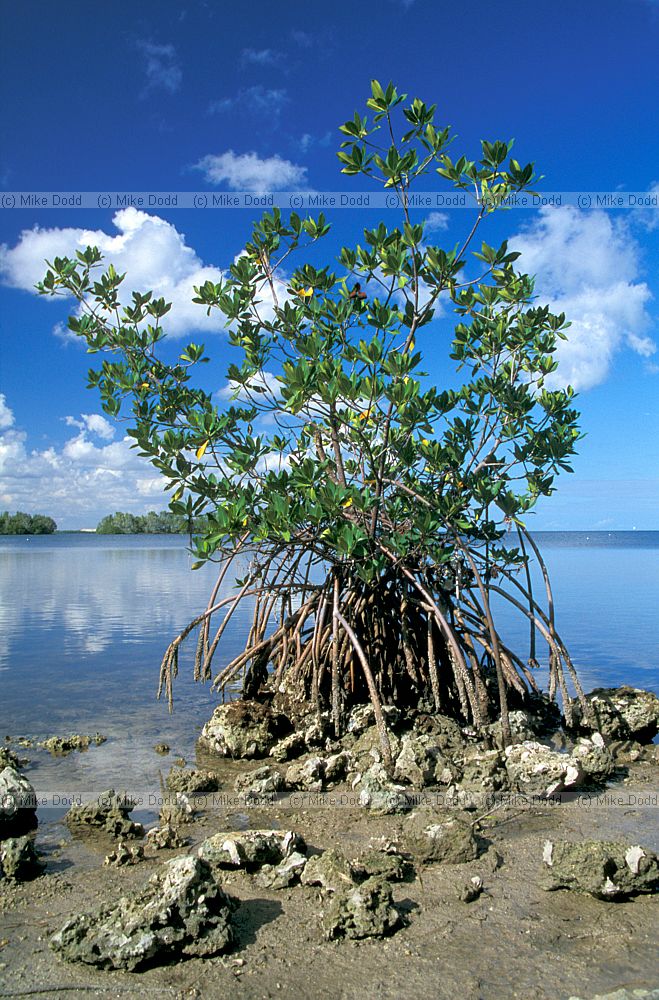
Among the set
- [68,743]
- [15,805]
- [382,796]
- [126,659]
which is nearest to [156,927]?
[15,805]

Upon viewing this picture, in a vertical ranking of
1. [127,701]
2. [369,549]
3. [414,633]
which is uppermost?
[369,549]

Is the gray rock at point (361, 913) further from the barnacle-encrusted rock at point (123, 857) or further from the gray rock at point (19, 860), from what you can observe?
the gray rock at point (19, 860)

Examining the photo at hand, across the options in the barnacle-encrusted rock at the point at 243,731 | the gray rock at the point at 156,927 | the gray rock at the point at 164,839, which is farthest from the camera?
the barnacle-encrusted rock at the point at 243,731

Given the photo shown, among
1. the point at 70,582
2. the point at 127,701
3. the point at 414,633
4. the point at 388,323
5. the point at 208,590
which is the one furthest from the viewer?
the point at 70,582

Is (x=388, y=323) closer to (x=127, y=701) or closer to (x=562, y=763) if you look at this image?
(x=562, y=763)

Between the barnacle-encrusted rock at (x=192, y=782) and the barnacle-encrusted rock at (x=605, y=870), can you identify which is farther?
the barnacle-encrusted rock at (x=192, y=782)

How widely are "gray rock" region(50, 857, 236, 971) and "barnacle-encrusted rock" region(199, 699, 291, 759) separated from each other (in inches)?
105

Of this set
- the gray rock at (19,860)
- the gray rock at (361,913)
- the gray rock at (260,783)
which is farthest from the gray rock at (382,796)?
the gray rock at (19,860)

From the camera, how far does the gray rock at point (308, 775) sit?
201 inches

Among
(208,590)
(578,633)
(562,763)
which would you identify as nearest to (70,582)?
(208,590)

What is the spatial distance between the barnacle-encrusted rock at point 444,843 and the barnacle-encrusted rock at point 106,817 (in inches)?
62.7

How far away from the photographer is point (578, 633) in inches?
476

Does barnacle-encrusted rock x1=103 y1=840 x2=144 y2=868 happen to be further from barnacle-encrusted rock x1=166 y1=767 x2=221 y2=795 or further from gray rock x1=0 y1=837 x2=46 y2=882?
barnacle-encrusted rock x1=166 y1=767 x2=221 y2=795

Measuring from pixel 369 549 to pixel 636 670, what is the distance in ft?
15.2
